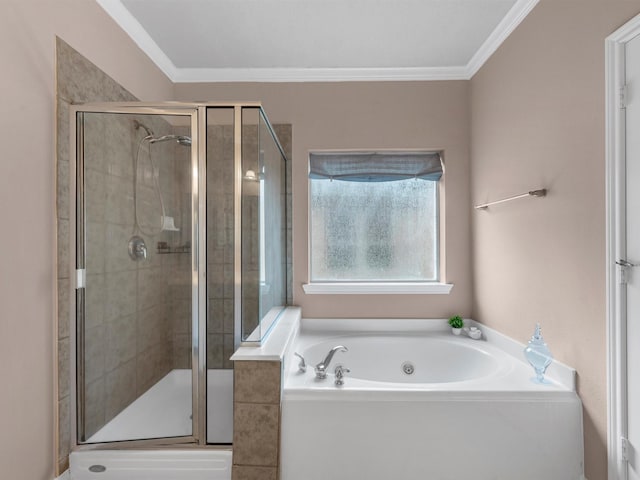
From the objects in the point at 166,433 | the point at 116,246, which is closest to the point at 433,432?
the point at 166,433

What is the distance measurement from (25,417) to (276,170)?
5.65 ft

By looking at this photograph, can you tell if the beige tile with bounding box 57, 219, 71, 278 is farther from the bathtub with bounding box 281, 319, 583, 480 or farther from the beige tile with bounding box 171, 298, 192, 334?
the bathtub with bounding box 281, 319, 583, 480

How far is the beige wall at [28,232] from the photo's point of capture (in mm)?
1349

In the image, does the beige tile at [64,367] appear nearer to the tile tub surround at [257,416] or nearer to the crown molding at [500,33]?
the tile tub surround at [257,416]

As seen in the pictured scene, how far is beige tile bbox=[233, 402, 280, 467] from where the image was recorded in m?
1.65

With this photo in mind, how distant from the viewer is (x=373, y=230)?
2904 millimetres

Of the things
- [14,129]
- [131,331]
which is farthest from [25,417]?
[14,129]

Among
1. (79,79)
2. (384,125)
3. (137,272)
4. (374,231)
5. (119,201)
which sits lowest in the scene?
(137,272)

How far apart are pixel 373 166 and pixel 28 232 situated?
2146mm

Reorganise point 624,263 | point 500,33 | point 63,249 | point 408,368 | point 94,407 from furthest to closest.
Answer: point 408,368 < point 500,33 < point 94,407 < point 63,249 < point 624,263

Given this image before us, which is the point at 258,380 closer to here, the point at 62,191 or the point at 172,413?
the point at 172,413

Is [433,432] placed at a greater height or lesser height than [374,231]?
lesser

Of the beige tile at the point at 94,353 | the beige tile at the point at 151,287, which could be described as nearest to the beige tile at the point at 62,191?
the beige tile at the point at 151,287

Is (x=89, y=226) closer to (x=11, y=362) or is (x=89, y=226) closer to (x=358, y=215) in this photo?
(x=11, y=362)
